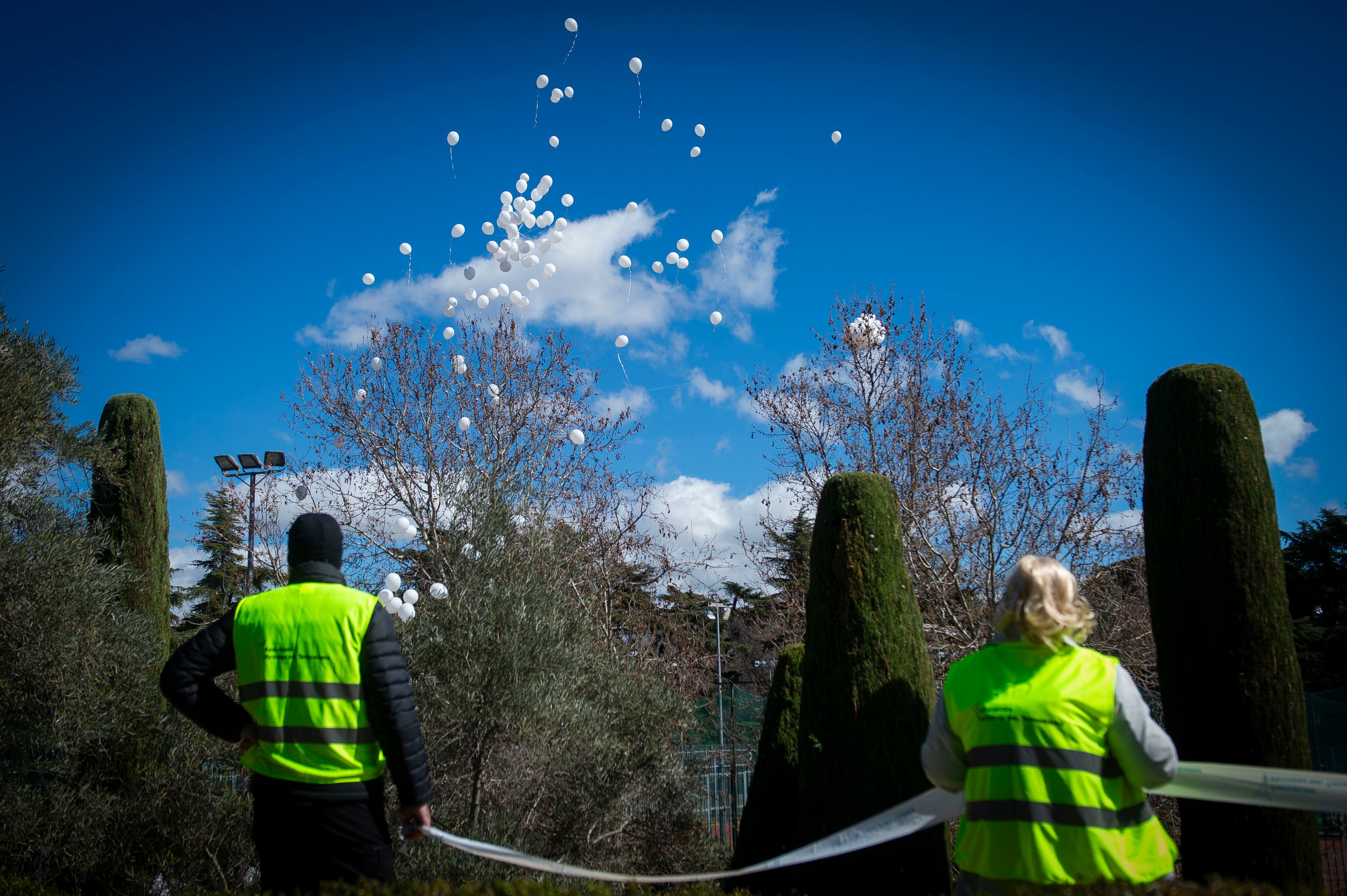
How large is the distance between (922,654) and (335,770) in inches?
146

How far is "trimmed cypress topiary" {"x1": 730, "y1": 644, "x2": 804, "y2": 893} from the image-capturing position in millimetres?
6004

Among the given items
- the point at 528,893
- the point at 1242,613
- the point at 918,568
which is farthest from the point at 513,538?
the point at 918,568

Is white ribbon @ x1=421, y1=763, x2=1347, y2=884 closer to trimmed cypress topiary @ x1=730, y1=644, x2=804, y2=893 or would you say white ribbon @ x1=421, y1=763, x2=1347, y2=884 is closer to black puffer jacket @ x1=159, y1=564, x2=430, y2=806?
black puffer jacket @ x1=159, y1=564, x2=430, y2=806

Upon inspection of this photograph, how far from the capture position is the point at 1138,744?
2289mm

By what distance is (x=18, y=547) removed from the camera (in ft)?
22.0

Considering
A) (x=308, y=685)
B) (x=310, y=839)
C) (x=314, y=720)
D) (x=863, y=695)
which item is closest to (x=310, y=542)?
(x=308, y=685)

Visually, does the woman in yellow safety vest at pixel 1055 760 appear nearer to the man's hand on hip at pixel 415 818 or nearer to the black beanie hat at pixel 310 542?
the man's hand on hip at pixel 415 818

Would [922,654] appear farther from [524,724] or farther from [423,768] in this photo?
[423,768]

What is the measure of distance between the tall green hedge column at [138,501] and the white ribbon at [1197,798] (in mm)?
9566

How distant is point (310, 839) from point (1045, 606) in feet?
8.29

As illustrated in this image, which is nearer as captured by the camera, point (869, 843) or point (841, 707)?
point (869, 843)

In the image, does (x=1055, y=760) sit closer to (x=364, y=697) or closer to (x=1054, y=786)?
(x=1054, y=786)

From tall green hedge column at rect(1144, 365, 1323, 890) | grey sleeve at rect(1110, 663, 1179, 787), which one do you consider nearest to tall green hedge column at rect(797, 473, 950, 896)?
tall green hedge column at rect(1144, 365, 1323, 890)

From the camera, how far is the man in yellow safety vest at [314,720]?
2.74 m
